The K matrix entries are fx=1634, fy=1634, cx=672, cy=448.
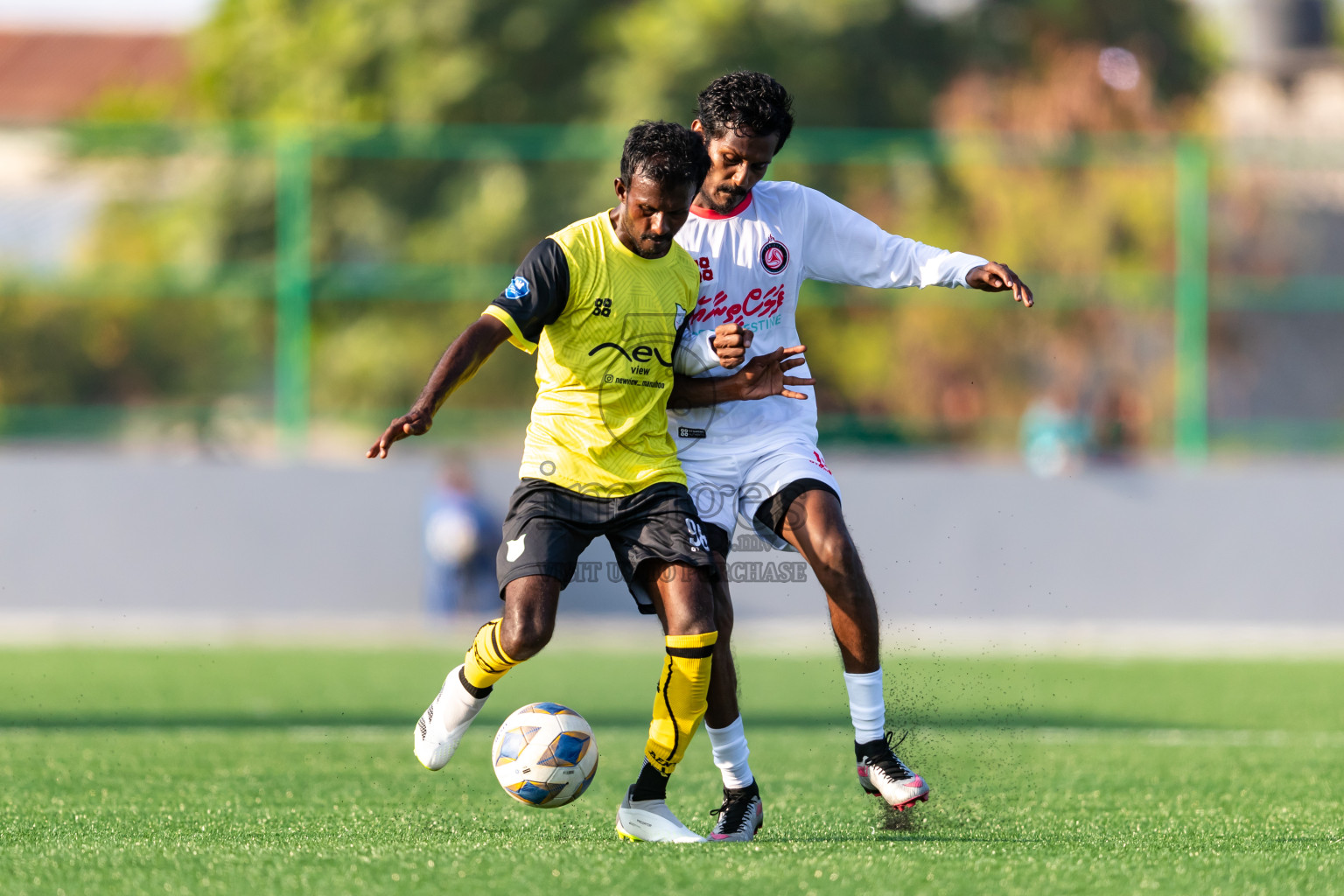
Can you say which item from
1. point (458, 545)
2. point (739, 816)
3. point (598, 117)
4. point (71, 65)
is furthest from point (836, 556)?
point (71, 65)

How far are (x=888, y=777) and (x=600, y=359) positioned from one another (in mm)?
1587

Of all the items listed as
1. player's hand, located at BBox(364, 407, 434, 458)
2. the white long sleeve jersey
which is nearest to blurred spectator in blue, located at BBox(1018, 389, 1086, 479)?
the white long sleeve jersey

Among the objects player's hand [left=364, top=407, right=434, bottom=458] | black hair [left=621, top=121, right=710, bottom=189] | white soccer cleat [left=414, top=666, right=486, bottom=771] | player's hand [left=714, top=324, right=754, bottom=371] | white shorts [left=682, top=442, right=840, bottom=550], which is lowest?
white soccer cleat [left=414, top=666, right=486, bottom=771]

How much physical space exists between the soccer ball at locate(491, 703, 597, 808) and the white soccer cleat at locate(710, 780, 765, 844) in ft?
1.41

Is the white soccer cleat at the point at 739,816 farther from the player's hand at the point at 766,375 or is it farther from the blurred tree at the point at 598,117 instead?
the blurred tree at the point at 598,117

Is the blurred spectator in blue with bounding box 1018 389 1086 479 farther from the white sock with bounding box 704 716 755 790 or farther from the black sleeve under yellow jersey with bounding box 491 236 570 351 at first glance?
the black sleeve under yellow jersey with bounding box 491 236 570 351

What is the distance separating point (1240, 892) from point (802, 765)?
9.97ft

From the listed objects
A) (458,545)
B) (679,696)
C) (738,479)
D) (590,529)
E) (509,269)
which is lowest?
(458,545)

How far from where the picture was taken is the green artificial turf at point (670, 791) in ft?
14.2

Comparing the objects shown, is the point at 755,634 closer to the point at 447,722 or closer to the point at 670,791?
the point at 670,791

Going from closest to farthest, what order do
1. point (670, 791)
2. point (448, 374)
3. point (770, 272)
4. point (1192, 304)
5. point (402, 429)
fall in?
1. point (402, 429)
2. point (448, 374)
3. point (770, 272)
4. point (670, 791)
5. point (1192, 304)

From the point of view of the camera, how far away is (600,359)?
5035 millimetres

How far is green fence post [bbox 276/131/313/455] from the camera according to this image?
14.5 m

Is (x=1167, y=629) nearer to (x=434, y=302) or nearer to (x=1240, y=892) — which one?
(x=434, y=302)
